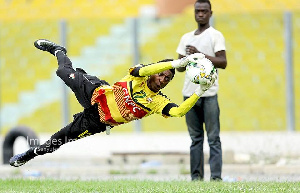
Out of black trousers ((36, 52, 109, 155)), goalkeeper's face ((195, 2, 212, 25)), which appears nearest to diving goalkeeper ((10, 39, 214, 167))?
black trousers ((36, 52, 109, 155))

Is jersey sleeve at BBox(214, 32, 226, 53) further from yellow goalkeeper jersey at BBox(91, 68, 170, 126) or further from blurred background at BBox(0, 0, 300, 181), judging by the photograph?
blurred background at BBox(0, 0, 300, 181)

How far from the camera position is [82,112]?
990cm

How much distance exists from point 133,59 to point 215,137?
5.97m

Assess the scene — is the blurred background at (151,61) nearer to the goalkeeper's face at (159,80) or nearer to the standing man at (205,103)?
the standing man at (205,103)

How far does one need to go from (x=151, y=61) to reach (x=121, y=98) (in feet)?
23.3

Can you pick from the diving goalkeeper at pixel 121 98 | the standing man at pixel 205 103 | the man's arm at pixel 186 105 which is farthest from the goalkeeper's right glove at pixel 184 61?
the standing man at pixel 205 103

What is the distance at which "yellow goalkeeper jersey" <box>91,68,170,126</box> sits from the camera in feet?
30.5

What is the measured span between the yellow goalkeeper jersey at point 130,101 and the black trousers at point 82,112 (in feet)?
0.76

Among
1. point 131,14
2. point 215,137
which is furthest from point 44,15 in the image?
point 215,137

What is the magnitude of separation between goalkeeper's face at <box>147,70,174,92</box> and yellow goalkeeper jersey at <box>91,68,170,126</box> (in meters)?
0.05

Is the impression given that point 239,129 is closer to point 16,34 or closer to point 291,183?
point 16,34

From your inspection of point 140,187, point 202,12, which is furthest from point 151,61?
point 140,187

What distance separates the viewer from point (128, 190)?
Answer: 8.89 m

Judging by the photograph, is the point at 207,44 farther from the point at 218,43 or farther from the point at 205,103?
the point at 205,103
